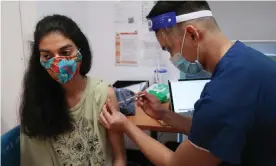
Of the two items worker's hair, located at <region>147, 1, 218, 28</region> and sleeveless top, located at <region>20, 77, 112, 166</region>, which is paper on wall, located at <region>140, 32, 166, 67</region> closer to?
sleeveless top, located at <region>20, 77, 112, 166</region>

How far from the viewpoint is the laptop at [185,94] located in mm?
1790

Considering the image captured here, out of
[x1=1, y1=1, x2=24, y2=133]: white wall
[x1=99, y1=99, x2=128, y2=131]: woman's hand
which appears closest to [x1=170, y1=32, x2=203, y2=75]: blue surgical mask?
[x1=99, y1=99, x2=128, y2=131]: woman's hand

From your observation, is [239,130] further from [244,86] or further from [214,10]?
[214,10]

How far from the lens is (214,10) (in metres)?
2.46

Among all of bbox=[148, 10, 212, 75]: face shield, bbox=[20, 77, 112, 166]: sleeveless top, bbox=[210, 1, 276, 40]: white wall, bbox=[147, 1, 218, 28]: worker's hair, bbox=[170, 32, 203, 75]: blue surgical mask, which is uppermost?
bbox=[210, 1, 276, 40]: white wall

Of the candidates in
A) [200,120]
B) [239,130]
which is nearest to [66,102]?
[200,120]

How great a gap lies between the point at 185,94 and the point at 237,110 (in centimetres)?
107

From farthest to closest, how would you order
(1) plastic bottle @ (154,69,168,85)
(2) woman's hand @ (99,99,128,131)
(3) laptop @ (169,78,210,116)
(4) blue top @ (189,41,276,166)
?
(1) plastic bottle @ (154,69,168,85)
(3) laptop @ (169,78,210,116)
(2) woman's hand @ (99,99,128,131)
(4) blue top @ (189,41,276,166)

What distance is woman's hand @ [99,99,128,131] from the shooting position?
120cm

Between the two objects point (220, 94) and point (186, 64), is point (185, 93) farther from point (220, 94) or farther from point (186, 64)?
point (220, 94)

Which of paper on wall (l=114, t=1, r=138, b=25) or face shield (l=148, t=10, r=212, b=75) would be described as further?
paper on wall (l=114, t=1, r=138, b=25)

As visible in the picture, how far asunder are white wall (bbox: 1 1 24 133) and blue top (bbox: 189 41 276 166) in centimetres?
166

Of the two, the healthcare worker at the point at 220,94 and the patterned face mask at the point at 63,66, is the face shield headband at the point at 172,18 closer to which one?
the healthcare worker at the point at 220,94

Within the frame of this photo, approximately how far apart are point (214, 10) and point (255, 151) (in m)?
1.89
